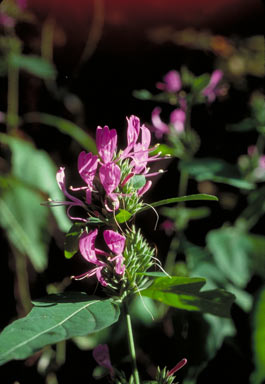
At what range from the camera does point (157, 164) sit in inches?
51.6

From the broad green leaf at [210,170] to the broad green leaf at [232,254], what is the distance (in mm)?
187

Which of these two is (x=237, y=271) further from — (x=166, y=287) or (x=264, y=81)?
(x=264, y=81)

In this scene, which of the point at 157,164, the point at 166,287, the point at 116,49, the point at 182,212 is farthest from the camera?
the point at 116,49

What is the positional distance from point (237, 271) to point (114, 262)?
624mm

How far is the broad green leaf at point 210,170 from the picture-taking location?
861mm

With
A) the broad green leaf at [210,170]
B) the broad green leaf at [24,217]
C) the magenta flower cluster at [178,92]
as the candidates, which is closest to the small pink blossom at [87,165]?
the broad green leaf at [210,170]

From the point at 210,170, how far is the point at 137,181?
1.57 feet

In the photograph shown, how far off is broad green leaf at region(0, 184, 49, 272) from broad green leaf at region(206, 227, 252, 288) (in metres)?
0.46

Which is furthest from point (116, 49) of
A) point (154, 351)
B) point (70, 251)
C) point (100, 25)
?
point (70, 251)

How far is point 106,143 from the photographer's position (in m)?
0.43

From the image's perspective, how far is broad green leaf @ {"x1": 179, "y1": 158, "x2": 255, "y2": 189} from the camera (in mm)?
861

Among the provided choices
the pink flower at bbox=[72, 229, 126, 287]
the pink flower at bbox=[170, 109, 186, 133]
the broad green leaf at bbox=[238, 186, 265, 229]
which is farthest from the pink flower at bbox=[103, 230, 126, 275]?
the broad green leaf at bbox=[238, 186, 265, 229]

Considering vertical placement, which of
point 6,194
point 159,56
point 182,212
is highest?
point 159,56

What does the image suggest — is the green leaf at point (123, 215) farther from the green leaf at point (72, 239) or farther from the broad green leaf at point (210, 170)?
the broad green leaf at point (210, 170)
